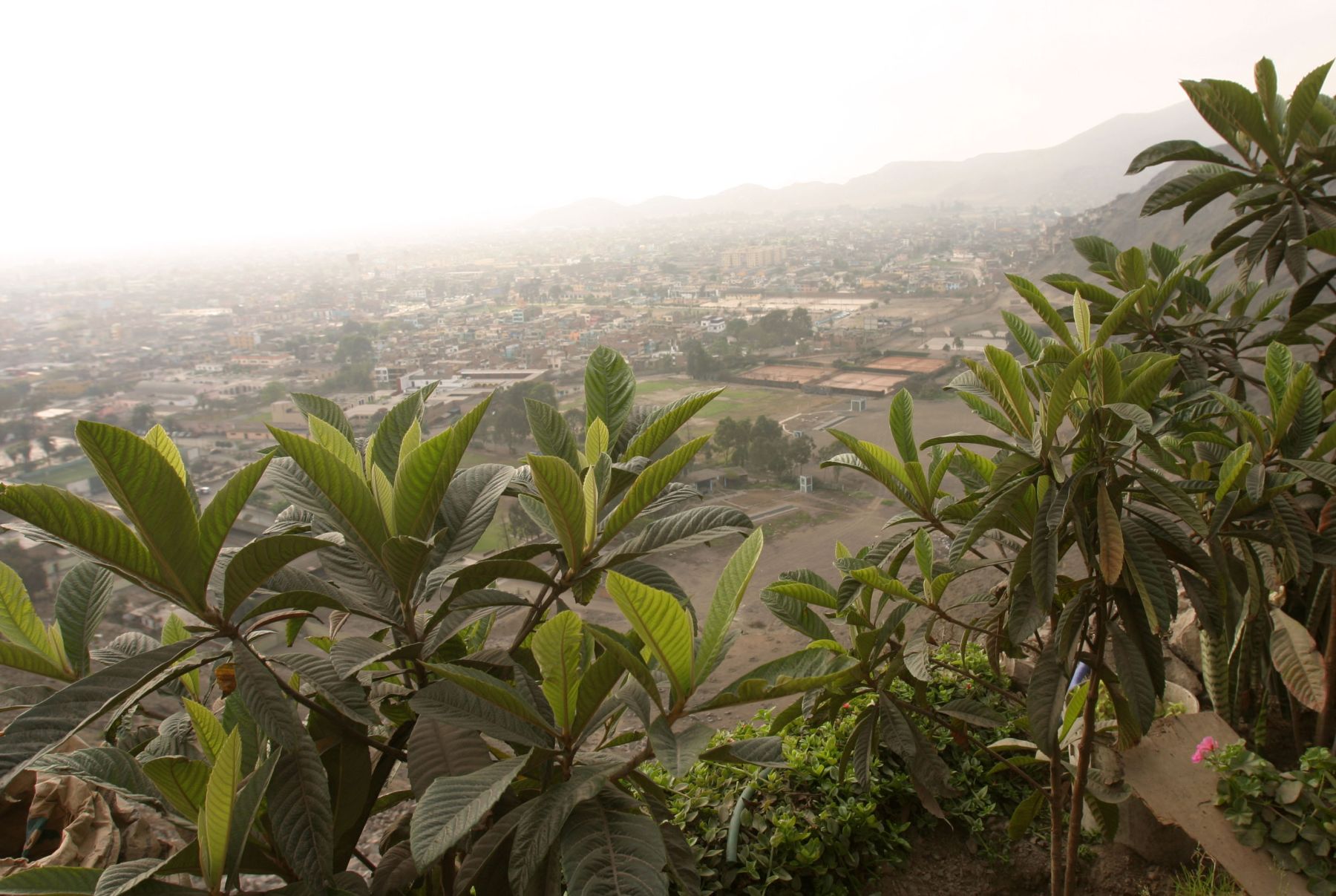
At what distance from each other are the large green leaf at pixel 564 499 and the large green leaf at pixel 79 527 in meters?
0.31

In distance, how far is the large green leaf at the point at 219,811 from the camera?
25.0 inches

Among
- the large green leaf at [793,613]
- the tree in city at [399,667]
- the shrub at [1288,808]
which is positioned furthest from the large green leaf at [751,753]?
the shrub at [1288,808]

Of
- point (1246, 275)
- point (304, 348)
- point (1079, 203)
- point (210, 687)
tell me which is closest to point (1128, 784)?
point (1246, 275)

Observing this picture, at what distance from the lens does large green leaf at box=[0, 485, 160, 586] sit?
57 centimetres

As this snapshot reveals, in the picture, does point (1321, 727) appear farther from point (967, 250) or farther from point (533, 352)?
point (967, 250)

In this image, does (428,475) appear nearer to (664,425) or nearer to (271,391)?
(664,425)

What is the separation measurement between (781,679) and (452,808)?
1.02 feet

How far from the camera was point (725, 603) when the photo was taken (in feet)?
2.59

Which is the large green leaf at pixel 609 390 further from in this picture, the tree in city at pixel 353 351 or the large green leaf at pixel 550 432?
the tree in city at pixel 353 351

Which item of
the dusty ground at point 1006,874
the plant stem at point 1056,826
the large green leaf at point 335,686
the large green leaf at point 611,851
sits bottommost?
the dusty ground at point 1006,874

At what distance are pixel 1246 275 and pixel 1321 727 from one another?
3.41 ft

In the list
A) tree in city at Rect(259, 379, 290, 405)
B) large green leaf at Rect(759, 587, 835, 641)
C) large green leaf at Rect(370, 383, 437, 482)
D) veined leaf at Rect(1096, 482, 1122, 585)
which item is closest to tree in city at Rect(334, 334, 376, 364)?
tree in city at Rect(259, 379, 290, 405)

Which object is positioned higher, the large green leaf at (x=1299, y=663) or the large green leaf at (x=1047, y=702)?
the large green leaf at (x=1047, y=702)

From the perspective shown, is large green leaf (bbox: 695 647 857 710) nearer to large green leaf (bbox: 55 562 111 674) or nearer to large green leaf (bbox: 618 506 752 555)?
large green leaf (bbox: 618 506 752 555)
